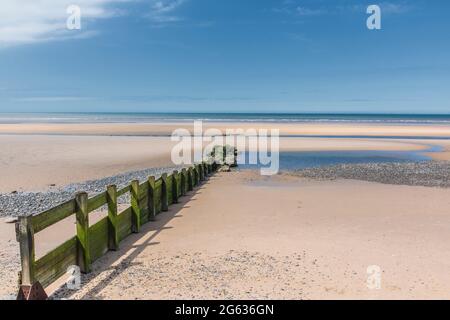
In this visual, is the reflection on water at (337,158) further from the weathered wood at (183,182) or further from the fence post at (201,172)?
the weathered wood at (183,182)

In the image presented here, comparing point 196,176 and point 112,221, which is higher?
point 112,221

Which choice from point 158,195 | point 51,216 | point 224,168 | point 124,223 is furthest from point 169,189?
point 224,168

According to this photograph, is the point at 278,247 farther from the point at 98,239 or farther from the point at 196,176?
the point at 196,176

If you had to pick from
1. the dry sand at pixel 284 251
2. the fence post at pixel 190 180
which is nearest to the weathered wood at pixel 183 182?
the fence post at pixel 190 180

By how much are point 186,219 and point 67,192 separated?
6209 millimetres

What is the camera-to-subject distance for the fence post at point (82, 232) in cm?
691

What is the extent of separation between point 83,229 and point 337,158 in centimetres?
2284

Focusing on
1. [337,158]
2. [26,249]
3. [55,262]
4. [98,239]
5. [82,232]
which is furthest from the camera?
[337,158]

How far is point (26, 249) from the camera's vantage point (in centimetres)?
537

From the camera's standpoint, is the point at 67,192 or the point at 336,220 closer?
the point at 336,220
